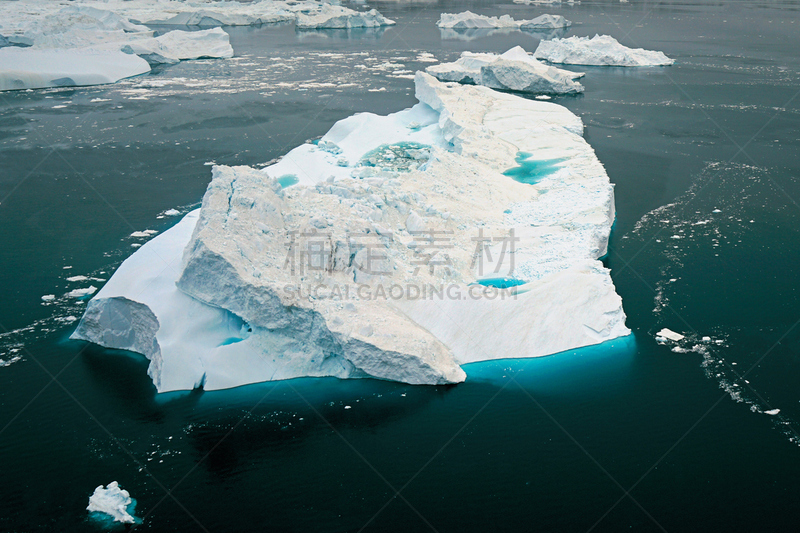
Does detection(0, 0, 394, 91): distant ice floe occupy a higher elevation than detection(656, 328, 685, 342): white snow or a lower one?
higher

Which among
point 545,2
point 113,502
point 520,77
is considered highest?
point 545,2

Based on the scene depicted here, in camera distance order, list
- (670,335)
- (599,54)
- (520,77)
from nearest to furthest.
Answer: (670,335), (520,77), (599,54)

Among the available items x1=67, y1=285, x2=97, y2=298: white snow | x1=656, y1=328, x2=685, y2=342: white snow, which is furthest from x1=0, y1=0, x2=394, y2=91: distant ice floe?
x1=656, y1=328, x2=685, y2=342: white snow

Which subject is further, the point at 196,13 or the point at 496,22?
the point at 196,13

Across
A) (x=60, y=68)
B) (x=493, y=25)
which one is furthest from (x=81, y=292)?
(x=493, y=25)

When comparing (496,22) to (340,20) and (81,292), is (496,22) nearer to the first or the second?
(340,20)

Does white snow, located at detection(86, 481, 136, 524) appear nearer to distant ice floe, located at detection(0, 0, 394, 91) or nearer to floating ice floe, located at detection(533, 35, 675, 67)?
distant ice floe, located at detection(0, 0, 394, 91)
